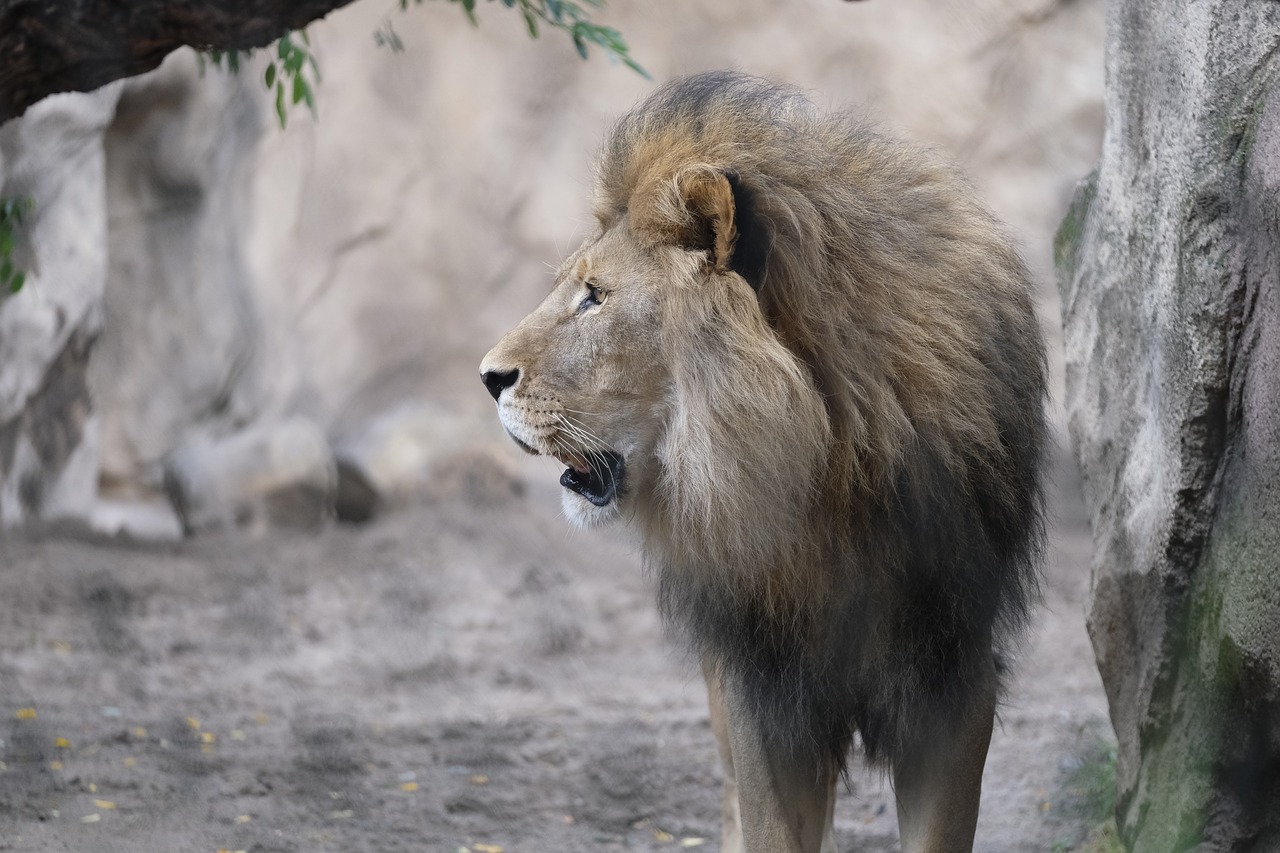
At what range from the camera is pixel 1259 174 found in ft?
7.21

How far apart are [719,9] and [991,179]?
1912 millimetres

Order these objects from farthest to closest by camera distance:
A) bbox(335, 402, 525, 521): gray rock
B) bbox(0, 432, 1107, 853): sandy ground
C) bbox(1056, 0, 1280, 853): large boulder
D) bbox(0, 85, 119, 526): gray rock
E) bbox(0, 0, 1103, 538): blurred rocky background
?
bbox(335, 402, 525, 521): gray rock
bbox(0, 0, 1103, 538): blurred rocky background
bbox(0, 85, 119, 526): gray rock
bbox(0, 432, 1107, 853): sandy ground
bbox(1056, 0, 1280, 853): large boulder

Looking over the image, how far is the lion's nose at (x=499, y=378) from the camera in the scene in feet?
8.18

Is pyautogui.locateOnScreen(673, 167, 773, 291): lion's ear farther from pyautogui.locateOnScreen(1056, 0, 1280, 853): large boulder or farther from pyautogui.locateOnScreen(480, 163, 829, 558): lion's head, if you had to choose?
pyautogui.locateOnScreen(1056, 0, 1280, 853): large boulder

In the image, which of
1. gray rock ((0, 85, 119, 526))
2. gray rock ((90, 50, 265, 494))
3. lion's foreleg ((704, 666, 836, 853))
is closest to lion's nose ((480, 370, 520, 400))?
lion's foreleg ((704, 666, 836, 853))

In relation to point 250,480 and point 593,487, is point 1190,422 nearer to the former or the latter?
point 593,487

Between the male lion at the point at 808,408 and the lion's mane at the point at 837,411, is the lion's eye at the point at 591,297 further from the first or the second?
the lion's mane at the point at 837,411

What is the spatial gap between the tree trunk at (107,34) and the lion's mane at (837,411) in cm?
70

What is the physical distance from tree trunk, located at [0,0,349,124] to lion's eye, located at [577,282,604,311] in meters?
0.77

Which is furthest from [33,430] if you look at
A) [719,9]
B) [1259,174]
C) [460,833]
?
[1259,174]

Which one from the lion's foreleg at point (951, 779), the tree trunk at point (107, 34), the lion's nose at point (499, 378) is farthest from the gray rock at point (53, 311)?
the lion's foreleg at point (951, 779)

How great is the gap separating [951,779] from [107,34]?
2003 mm

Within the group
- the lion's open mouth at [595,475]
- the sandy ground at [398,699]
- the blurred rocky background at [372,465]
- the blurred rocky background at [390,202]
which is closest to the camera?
the lion's open mouth at [595,475]

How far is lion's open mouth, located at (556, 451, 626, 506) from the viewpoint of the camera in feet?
8.13
